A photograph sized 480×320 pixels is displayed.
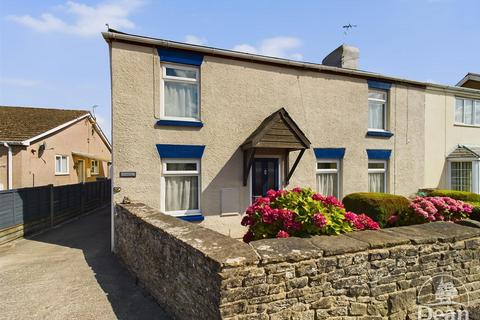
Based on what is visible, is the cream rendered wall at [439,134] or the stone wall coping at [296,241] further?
the cream rendered wall at [439,134]

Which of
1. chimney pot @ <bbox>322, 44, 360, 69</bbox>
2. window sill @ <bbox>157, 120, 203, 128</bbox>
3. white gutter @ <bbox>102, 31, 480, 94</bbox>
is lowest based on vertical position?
window sill @ <bbox>157, 120, 203, 128</bbox>

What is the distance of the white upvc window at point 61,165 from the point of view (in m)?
15.4

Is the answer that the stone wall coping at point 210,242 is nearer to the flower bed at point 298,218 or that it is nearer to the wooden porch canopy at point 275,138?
the flower bed at point 298,218

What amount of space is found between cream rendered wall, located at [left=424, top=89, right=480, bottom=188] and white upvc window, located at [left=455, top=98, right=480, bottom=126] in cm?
40

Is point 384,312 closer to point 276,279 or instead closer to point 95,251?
point 276,279

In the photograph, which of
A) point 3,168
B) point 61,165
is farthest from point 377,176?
point 61,165

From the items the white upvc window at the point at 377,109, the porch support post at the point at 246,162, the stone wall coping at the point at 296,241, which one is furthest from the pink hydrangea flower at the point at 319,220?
the white upvc window at the point at 377,109

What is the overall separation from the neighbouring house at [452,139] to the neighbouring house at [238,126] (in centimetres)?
225

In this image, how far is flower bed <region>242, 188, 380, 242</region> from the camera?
4.11 m

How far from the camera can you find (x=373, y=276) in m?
3.60

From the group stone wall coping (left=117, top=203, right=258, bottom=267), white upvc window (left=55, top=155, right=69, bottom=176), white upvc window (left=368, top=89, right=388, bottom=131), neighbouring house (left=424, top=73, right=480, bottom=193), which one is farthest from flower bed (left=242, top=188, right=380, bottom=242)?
white upvc window (left=55, top=155, right=69, bottom=176)

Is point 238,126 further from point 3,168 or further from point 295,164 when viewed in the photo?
point 3,168

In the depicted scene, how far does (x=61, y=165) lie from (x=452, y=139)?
71.9 feet

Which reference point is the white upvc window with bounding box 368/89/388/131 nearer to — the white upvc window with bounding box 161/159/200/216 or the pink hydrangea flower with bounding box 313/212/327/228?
the white upvc window with bounding box 161/159/200/216
